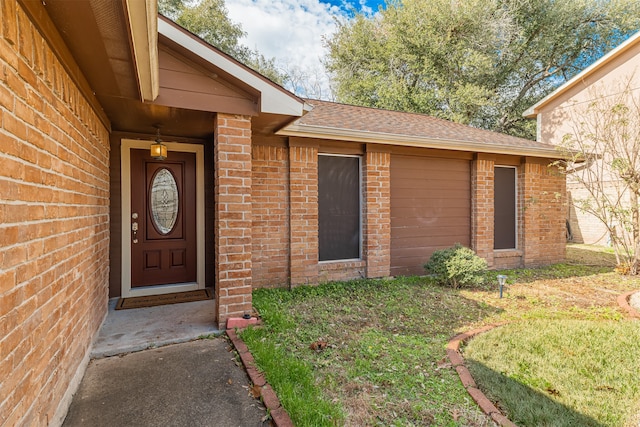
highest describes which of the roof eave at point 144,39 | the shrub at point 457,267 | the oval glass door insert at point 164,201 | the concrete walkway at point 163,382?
the roof eave at point 144,39

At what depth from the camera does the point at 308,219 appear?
17.9ft

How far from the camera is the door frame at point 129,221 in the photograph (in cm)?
480

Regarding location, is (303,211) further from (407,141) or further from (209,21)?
(209,21)

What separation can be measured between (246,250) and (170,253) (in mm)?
2143

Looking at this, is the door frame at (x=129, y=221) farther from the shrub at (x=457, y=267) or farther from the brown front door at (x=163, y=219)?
the shrub at (x=457, y=267)

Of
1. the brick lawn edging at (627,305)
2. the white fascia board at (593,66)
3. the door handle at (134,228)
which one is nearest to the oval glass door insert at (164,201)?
the door handle at (134,228)

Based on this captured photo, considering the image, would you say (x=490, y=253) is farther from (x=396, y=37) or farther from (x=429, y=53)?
(x=396, y=37)

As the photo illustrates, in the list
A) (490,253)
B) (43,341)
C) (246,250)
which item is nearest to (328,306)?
(246,250)

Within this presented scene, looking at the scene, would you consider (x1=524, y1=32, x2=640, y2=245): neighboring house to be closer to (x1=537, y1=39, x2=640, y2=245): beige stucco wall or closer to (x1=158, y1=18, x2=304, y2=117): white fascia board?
(x1=537, y1=39, x2=640, y2=245): beige stucco wall

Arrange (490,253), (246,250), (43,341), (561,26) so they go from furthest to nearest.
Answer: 1. (561,26)
2. (490,253)
3. (246,250)
4. (43,341)

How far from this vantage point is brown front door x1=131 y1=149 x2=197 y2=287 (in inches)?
195

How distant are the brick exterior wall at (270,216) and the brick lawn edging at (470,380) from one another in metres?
2.81

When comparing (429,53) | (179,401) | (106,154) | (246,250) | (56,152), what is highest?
(429,53)

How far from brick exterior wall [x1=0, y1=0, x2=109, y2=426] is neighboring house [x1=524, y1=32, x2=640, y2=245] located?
39.6ft
